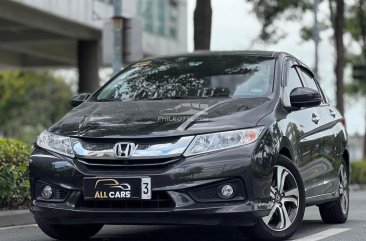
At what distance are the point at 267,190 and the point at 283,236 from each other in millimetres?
528

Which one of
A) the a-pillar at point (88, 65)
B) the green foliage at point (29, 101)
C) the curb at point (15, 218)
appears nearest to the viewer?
the curb at point (15, 218)

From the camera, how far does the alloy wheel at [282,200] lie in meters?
6.21

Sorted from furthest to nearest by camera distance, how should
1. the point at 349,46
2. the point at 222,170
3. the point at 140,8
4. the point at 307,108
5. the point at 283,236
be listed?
the point at 349,46, the point at 140,8, the point at 307,108, the point at 283,236, the point at 222,170

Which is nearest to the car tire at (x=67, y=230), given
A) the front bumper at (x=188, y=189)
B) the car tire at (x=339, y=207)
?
the front bumper at (x=188, y=189)

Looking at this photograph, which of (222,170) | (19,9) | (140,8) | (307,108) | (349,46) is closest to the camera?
(222,170)

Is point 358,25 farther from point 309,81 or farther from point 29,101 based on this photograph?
point 29,101

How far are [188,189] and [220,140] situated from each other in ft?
1.41

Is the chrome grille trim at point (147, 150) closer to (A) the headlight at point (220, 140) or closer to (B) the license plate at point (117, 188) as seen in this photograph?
(A) the headlight at point (220, 140)

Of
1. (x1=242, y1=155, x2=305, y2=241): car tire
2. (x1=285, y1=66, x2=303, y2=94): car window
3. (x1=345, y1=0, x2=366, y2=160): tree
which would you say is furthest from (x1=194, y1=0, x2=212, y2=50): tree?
(x1=345, y1=0, x2=366, y2=160): tree

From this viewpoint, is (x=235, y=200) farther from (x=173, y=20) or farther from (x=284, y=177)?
(x=173, y=20)

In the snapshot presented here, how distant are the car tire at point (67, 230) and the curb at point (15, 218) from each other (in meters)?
1.84

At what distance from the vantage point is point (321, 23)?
29.7 meters

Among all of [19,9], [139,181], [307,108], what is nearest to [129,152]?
[139,181]

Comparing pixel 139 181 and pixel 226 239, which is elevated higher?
pixel 139 181
